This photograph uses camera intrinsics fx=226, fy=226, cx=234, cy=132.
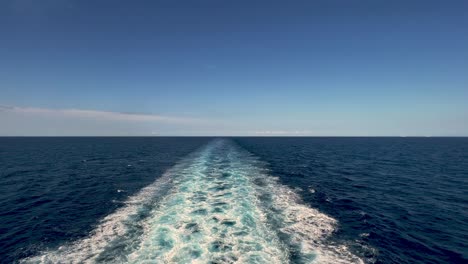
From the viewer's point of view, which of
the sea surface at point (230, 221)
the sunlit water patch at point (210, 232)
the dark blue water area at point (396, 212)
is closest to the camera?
the sunlit water patch at point (210, 232)

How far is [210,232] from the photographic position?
52.5 ft

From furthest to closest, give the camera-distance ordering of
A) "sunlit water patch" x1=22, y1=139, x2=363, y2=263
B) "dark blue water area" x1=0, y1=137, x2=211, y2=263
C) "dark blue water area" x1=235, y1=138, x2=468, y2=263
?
"dark blue water area" x1=0, y1=137, x2=211, y2=263 < "dark blue water area" x1=235, y1=138, x2=468, y2=263 < "sunlit water patch" x1=22, y1=139, x2=363, y2=263

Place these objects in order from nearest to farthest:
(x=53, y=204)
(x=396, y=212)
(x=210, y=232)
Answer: (x=210, y=232) → (x=396, y=212) → (x=53, y=204)

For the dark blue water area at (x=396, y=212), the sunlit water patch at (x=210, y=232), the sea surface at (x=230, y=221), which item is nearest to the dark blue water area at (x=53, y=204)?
the sea surface at (x=230, y=221)

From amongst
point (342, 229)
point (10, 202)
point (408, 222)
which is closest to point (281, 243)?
point (342, 229)

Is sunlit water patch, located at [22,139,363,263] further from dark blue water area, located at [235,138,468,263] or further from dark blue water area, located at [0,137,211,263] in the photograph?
dark blue water area, located at [235,138,468,263]

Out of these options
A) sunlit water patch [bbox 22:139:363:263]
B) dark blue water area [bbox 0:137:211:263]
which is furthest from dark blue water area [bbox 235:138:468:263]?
dark blue water area [bbox 0:137:211:263]

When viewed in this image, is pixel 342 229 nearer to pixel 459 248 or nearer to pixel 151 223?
pixel 459 248

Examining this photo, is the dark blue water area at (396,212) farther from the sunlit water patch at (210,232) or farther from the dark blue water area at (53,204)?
the dark blue water area at (53,204)

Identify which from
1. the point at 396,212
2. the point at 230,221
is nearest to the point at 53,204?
the point at 230,221

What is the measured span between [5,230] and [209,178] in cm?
2134

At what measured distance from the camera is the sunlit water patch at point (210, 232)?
43.1 ft

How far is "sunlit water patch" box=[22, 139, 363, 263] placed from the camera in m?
13.1

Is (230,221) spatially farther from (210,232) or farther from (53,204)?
(53,204)
